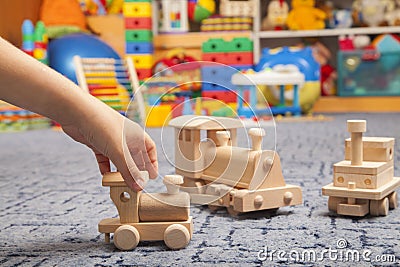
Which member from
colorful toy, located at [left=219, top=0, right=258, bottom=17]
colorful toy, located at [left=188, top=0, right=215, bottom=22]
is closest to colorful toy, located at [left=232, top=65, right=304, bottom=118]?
colorful toy, located at [left=219, top=0, right=258, bottom=17]

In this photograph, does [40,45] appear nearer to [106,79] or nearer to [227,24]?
[106,79]

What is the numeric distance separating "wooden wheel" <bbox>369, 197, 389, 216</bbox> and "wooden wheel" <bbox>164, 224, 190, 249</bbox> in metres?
0.31

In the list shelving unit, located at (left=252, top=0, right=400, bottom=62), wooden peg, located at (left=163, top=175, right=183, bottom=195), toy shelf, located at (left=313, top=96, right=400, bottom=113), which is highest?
shelving unit, located at (left=252, top=0, right=400, bottom=62)

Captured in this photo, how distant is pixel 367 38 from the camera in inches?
114

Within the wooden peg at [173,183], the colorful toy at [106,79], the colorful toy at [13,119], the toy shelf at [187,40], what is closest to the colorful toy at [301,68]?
the toy shelf at [187,40]

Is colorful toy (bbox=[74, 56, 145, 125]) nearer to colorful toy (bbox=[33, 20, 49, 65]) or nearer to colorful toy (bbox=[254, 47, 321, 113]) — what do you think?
colorful toy (bbox=[33, 20, 49, 65])

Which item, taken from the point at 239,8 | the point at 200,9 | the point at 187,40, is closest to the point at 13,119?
the point at 187,40

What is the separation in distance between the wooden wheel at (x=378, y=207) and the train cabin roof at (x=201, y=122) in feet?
0.74

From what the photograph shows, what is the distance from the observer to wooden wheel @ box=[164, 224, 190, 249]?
0.69 metres

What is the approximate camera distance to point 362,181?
0.85 meters

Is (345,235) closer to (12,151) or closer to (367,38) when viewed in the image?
(12,151)

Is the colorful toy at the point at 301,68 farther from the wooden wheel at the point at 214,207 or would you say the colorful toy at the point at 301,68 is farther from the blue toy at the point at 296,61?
the wooden wheel at the point at 214,207

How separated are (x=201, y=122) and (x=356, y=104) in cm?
228

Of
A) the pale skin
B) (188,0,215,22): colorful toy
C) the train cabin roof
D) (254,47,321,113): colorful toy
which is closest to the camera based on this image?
the pale skin
